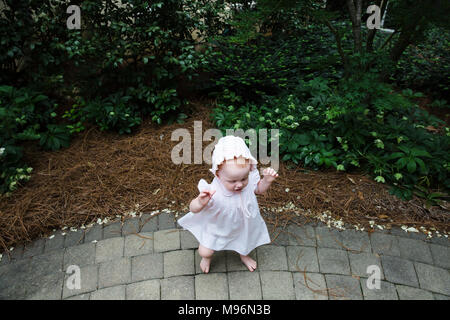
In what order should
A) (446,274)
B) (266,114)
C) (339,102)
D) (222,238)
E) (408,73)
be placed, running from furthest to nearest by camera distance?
1. (408,73)
2. (266,114)
3. (339,102)
4. (446,274)
5. (222,238)

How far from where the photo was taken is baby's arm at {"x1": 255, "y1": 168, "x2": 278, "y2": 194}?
1924 millimetres

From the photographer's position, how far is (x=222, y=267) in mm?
2326

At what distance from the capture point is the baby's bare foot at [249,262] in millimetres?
2285

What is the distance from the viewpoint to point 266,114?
3.59 meters

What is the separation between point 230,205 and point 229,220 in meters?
0.13

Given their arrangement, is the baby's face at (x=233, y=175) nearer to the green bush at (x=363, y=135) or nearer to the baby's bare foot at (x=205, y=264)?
the baby's bare foot at (x=205, y=264)

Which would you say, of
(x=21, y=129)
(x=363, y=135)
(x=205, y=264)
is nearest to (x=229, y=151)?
(x=205, y=264)

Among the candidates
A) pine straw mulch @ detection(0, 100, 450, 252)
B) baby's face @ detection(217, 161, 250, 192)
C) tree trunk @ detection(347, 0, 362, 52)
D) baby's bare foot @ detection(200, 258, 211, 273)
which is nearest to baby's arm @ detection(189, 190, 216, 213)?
baby's face @ detection(217, 161, 250, 192)

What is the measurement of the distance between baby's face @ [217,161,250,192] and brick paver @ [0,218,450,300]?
0.85 m

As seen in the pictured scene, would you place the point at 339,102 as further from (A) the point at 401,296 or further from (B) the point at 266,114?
(A) the point at 401,296

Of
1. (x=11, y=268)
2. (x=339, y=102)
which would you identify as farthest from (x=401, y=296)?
Result: (x=11, y=268)

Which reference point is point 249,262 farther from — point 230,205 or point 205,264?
point 230,205

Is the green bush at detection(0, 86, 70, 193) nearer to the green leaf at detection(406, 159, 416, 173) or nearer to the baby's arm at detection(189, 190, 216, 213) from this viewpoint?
the baby's arm at detection(189, 190, 216, 213)

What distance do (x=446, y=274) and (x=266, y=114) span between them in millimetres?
2334
